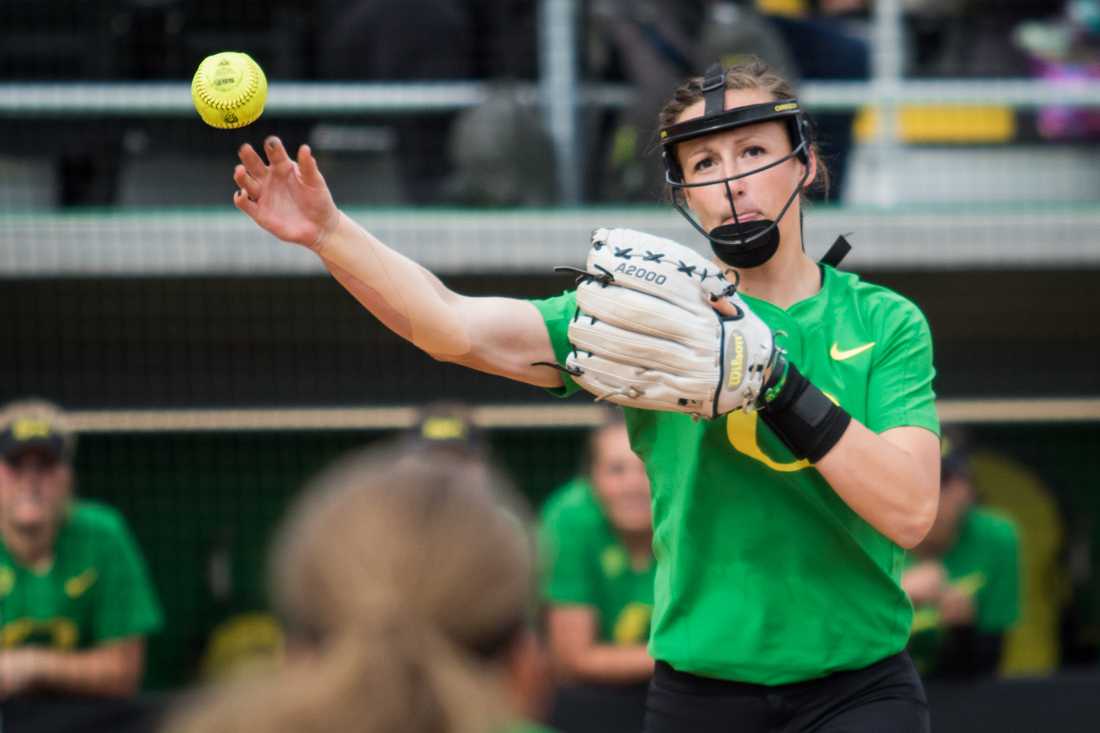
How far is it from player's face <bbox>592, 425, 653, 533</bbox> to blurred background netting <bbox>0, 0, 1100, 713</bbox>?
1191 millimetres

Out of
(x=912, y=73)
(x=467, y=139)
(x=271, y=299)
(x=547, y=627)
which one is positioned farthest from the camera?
(x=912, y=73)

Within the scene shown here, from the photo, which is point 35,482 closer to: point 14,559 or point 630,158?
point 14,559

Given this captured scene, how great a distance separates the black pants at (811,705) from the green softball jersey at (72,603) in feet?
11.1

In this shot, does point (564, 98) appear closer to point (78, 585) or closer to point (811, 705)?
point (78, 585)

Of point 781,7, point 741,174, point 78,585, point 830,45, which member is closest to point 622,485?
point 78,585

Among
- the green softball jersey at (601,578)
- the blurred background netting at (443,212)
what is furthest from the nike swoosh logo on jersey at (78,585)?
the green softball jersey at (601,578)

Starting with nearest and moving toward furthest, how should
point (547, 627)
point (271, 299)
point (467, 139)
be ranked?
point (547, 627), point (467, 139), point (271, 299)

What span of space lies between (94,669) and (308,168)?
10.9ft

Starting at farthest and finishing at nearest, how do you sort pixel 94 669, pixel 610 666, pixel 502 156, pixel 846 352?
pixel 502 156 → pixel 94 669 → pixel 610 666 → pixel 846 352

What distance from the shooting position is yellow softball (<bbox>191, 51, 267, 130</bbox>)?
2.97 m

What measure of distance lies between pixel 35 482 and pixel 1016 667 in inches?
178

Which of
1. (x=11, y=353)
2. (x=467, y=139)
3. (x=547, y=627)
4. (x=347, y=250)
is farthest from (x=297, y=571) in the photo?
(x=11, y=353)

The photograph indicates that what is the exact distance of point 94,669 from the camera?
5547 mm

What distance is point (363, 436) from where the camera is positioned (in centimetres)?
783
